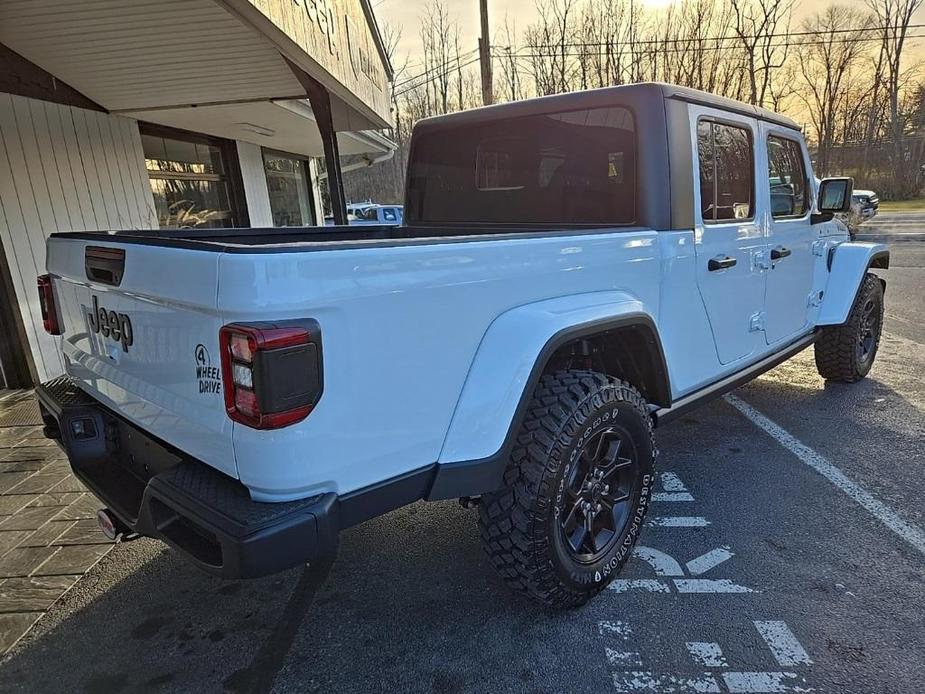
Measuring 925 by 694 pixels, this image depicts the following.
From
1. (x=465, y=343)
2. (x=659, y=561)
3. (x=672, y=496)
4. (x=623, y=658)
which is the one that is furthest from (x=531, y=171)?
(x=623, y=658)

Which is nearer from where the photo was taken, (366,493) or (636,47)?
(366,493)

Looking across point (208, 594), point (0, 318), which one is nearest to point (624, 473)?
point (208, 594)

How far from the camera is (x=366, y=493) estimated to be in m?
1.78

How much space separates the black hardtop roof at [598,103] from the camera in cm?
276

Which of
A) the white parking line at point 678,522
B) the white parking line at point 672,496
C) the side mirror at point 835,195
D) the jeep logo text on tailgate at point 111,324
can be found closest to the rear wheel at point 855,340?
the side mirror at point 835,195

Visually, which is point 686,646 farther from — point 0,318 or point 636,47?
point 636,47

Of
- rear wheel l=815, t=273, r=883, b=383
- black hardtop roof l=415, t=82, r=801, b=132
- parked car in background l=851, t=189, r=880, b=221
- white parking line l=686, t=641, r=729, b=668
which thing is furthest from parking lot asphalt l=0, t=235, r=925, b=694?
parked car in background l=851, t=189, r=880, b=221

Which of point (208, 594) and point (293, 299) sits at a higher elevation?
point (293, 299)

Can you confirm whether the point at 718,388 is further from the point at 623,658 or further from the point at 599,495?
the point at 623,658

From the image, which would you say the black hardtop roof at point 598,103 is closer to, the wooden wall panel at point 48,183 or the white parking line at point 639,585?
the white parking line at point 639,585

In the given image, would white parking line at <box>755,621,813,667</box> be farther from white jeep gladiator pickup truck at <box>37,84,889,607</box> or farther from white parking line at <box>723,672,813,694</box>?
white jeep gladiator pickup truck at <box>37,84,889,607</box>

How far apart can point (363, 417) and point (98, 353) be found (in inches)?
53.0

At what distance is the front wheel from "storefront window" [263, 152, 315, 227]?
9832 mm

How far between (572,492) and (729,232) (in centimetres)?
172
